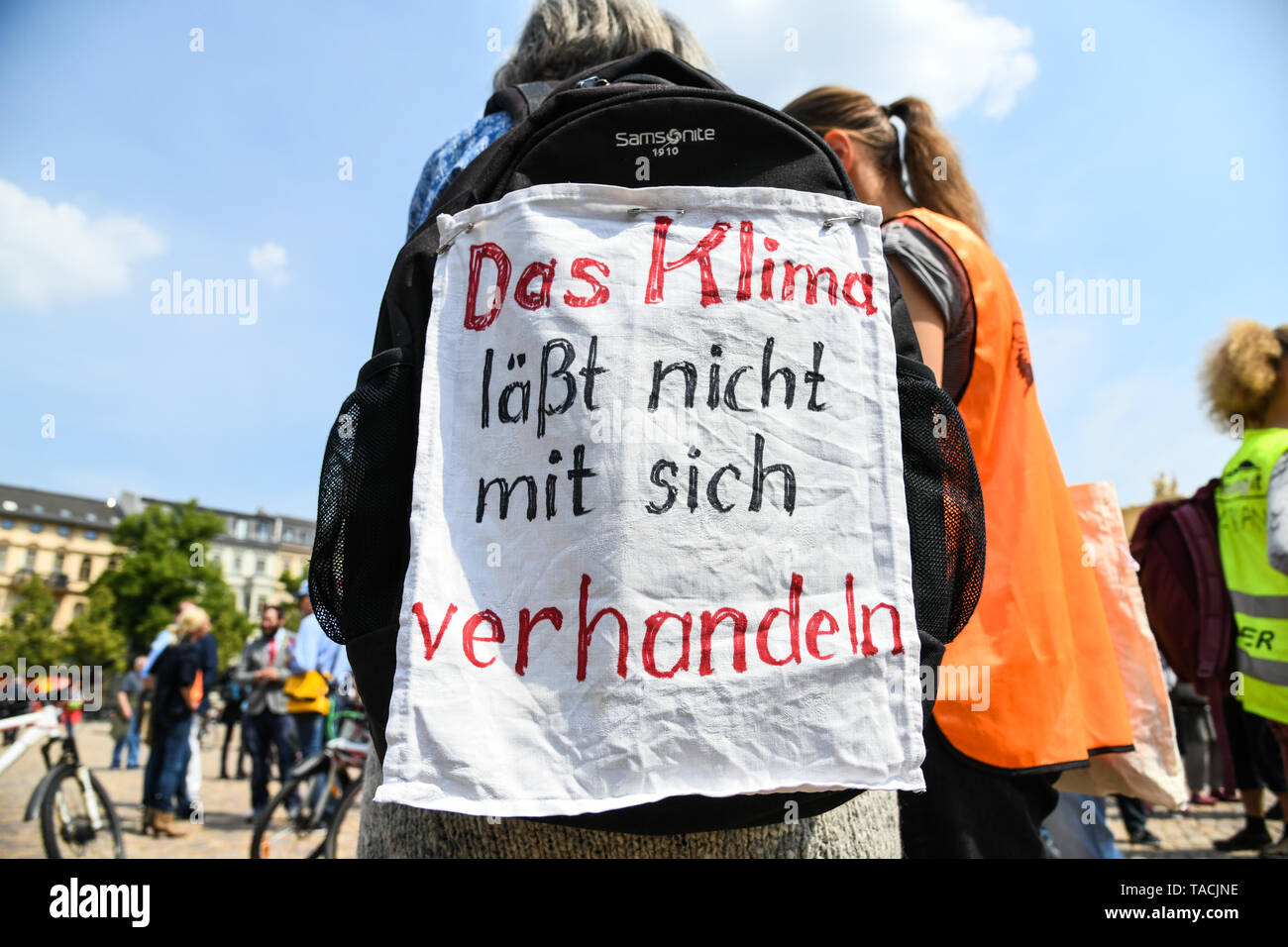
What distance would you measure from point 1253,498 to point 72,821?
759cm

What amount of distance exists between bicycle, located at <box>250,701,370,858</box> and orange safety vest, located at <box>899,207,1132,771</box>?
5666 millimetres

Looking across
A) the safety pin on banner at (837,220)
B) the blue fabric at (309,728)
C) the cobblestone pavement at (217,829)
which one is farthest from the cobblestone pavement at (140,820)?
the safety pin on banner at (837,220)

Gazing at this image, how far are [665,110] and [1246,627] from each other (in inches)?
157

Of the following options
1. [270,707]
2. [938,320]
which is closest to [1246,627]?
[938,320]

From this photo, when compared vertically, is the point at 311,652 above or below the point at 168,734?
above

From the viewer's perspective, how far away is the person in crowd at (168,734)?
8.60 metres

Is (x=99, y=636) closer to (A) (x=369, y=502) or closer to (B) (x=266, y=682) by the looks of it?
(B) (x=266, y=682)

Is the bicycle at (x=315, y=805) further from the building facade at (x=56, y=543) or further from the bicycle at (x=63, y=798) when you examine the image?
the building facade at (x=56, y=543)

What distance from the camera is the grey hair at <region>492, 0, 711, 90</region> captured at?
6.82 ft

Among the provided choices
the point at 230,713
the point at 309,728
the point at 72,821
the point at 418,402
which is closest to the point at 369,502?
the point at 418,402

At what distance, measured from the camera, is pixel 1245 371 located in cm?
433

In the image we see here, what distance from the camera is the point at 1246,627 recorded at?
4.01m
